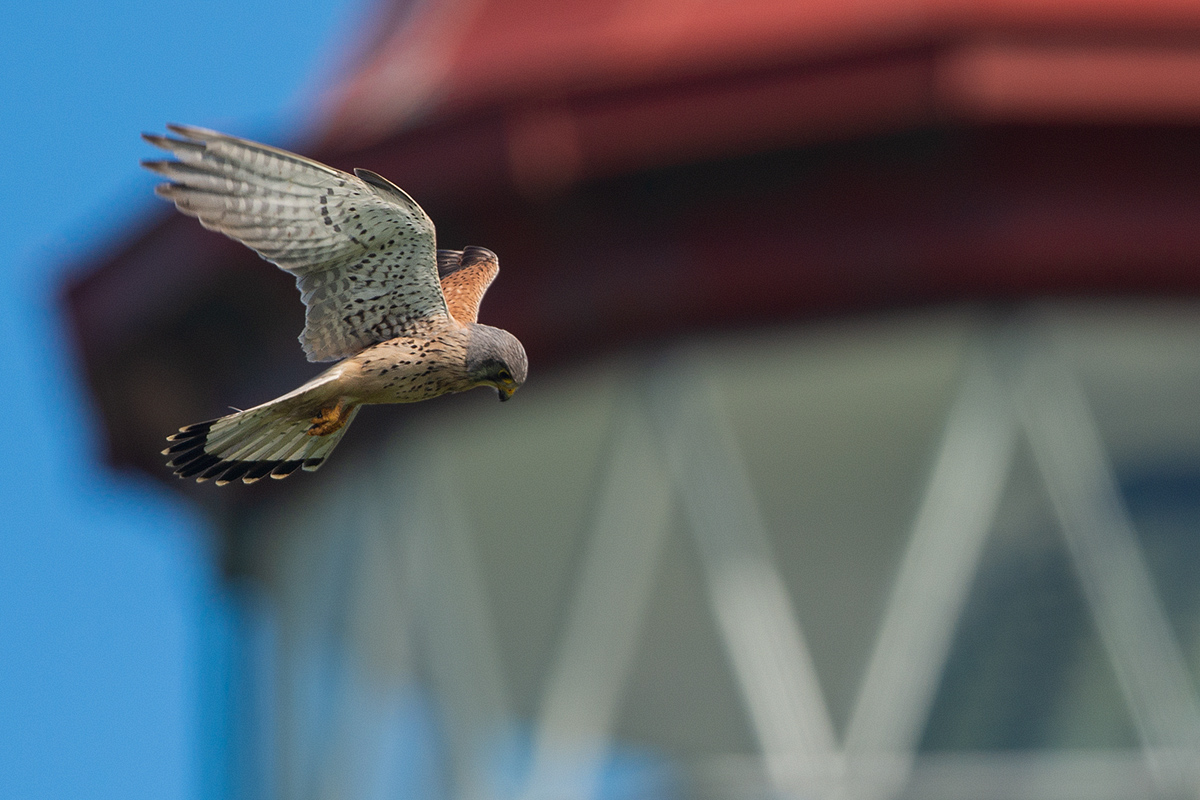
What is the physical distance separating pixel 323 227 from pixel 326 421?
44 centimetres

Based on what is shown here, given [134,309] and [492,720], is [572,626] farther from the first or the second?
[134,309]

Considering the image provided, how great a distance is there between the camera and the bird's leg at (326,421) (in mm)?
4270

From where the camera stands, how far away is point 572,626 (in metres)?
11.5

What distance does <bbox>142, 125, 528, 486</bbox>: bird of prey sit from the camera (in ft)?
13.5

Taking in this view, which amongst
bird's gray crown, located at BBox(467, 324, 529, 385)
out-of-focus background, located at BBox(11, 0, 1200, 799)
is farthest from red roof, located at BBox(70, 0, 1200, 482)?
bird's gray crown, located at BBox(467, 324, 529, 385)

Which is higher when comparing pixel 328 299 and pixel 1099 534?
pixel 1099 534

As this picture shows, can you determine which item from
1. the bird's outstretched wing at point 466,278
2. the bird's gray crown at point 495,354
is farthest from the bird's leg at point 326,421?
the bird's outstretched wing at point 466,278

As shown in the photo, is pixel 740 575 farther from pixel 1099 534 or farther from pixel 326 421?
pixel 326 421

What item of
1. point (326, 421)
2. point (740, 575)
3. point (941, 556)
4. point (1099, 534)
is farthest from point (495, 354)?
point (1099, 534)

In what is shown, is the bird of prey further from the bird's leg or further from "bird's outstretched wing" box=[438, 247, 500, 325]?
"bird's outstretched wing" box=[438, 247, 500, 325]

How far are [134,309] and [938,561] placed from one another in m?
5.10

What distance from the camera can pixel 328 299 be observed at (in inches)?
176

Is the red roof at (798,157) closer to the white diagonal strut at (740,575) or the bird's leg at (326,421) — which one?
the white diagonal strut at (740,575)

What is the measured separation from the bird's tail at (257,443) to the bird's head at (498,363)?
14.8 inches
